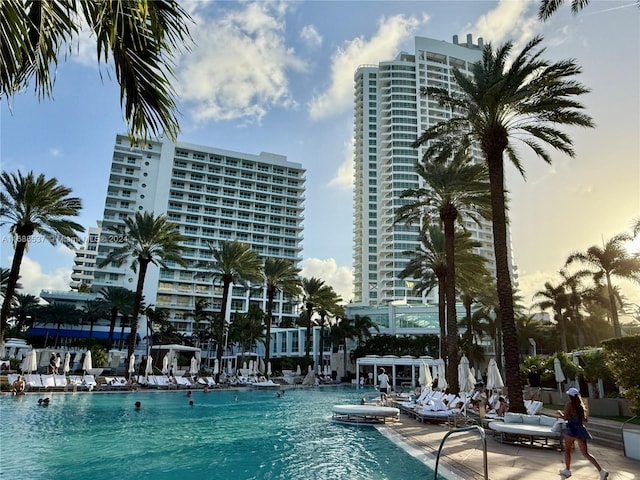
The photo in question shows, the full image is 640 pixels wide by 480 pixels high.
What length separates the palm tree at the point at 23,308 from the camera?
6080cm

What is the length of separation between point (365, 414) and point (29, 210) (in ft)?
72.7

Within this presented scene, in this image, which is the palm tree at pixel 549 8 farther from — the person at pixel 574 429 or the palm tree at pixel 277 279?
the palm tree at pixel 277 279

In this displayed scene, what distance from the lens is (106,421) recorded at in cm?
1664

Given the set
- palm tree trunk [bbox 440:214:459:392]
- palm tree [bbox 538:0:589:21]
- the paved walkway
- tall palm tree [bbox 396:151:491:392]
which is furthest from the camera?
palm tree trunk [bbox 440:214:459:392]

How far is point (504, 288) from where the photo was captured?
14.9m

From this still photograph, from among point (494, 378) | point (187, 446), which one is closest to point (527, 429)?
point (187, 446)

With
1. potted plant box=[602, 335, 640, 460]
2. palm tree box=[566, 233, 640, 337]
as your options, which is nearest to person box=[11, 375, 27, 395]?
potted plant box=[602, 335, 640, 460]

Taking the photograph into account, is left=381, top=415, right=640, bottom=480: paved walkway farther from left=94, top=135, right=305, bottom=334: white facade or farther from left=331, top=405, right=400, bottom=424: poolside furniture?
left=94, top=135, right=305, bottom=334: white facade

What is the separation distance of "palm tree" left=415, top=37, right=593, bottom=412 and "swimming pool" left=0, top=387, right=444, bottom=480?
619cm

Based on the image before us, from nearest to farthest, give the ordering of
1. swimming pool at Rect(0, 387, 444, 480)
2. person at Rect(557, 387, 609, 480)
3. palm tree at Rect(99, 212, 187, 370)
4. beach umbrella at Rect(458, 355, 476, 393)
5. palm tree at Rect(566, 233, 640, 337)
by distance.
A: 1. person at Rect(557, 387, 609, 480)
2. swimming pool at Rect(0, 387, 444, 480)
3. beach umbrella at Rect(458, 355, 476, 393)
4. palm tree at Rect(566, 233, 640, 337)
5. palm tree at Rect(99, 212, 187, 370)

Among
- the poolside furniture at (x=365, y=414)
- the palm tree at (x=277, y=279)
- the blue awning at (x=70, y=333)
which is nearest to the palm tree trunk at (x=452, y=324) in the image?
the poolside furniture at (x=365, y=414)

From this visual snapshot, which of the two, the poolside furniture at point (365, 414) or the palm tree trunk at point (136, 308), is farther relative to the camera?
the palm tree trunk at point (136, 308)

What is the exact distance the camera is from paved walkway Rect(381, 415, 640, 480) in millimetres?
7941

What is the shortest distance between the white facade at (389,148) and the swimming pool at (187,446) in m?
89.9
